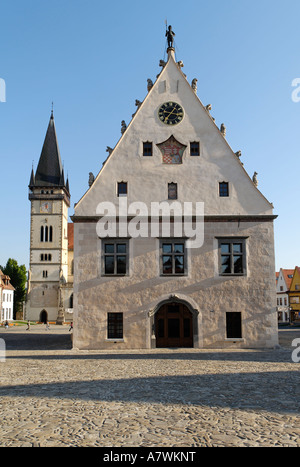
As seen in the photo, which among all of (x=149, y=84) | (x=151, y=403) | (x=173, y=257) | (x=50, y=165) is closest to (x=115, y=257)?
(x=173, y=257)

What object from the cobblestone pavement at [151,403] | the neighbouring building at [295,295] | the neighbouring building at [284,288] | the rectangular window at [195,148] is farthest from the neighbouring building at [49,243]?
the cobblestone pavement at [151,403]

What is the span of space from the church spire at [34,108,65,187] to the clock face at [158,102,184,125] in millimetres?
59421

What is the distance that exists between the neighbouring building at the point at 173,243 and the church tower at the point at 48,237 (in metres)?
53.0

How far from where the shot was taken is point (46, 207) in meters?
79.2

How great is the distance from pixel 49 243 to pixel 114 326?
58575mm

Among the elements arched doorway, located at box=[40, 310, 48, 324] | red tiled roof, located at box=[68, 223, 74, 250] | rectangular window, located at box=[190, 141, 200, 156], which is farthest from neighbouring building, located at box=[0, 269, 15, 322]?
rectangular window, located at box=[190, 141, 200, 156]

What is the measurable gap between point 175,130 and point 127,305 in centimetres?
994

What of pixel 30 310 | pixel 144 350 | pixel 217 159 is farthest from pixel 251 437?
pixel 30 310

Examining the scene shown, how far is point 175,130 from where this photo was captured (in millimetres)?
23203

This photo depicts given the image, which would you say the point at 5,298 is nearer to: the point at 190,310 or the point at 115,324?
the point at 115,324

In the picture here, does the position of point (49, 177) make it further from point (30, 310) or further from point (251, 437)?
point (251, 437)

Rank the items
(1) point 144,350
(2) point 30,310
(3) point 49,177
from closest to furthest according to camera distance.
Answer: (1) point 144,350 → (2) point 30,310 → (3) point 49,177

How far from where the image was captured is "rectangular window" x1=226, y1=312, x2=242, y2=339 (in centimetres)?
2167

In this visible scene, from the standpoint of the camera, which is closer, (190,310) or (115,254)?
(190,310)
